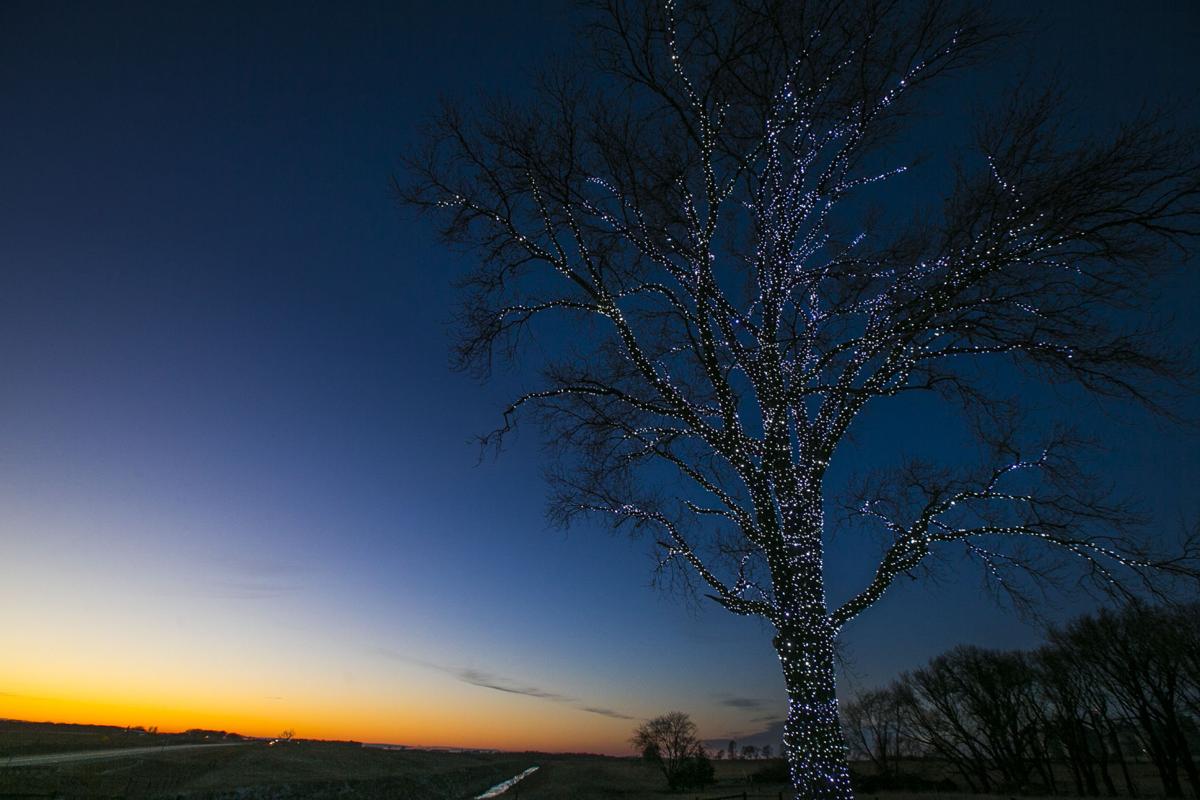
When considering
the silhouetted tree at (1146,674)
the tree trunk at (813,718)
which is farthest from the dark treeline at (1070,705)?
the tree trunk at (813,718)

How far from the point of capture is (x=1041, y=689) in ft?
116

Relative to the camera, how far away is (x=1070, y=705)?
3356cm

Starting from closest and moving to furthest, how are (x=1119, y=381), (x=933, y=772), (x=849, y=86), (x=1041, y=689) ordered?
(x=1119, y=381) < (x=849, y=86) < (x=1041, y=689) < (x=933, y=772)

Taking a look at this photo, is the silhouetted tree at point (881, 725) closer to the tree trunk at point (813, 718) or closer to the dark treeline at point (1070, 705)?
the dark treeline at point (1070, 705)

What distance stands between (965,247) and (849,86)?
2475 millimetres

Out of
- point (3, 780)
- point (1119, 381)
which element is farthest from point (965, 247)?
point (3, 780)

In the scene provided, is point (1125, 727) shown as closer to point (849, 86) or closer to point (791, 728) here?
point (791, 728)

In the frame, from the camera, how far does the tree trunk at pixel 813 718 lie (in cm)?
594

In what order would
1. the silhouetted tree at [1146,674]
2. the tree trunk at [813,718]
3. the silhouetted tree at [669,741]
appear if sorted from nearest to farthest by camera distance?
the tree trunk at [813,718] < the silhouetted tree at [1146,674] < the silhouetted tree at [669,741]

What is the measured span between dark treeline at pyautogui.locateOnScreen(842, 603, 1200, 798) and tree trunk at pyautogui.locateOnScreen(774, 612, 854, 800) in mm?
20627

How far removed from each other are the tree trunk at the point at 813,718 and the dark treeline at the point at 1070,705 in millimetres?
20627

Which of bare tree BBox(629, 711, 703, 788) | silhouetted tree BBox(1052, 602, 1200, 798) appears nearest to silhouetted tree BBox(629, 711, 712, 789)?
bare tree BBox(629, 711, 703, 788)

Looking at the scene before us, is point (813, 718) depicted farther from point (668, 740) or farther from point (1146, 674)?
point (668, 740)

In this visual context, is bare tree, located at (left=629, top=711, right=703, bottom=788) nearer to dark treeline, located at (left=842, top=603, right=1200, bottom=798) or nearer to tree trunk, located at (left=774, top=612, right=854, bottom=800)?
dark treeline, located at (left=842, top=603, right=1200, bottom=798)
